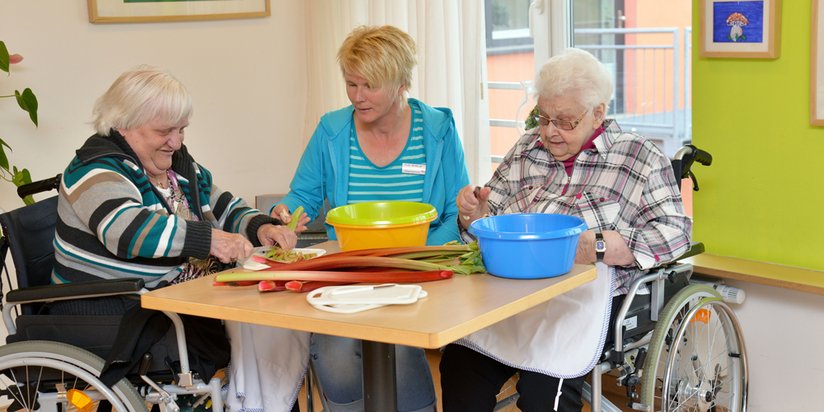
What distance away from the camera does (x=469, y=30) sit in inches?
144

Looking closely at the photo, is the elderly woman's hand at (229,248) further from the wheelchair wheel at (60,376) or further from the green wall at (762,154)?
the green wall at (762,154)

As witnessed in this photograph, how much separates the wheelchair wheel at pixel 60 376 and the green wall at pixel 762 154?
1839mm

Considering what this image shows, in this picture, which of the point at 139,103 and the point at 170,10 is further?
the point at 170,10

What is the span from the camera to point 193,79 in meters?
4.02

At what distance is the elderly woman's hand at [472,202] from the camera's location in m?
2.58

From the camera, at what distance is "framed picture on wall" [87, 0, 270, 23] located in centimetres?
371

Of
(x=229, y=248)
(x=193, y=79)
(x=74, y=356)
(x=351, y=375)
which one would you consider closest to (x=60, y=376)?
(x=74, y=356)

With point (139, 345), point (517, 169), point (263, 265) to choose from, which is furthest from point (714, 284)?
point (139, 345)

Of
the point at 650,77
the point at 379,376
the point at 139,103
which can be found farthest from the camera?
the point at 650,77

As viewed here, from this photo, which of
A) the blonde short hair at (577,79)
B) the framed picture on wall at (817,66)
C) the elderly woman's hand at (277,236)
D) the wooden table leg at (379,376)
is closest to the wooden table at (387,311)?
the wooden table leg at (379,376)

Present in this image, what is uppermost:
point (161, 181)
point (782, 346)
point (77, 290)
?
point (161, 181)

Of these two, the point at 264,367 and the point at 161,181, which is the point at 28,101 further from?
the point at 264,367

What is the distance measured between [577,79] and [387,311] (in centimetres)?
99

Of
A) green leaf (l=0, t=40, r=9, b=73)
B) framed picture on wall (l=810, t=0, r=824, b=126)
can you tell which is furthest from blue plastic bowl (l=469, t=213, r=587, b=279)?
green leaf (l=0, t=40, r=9, b=73)
